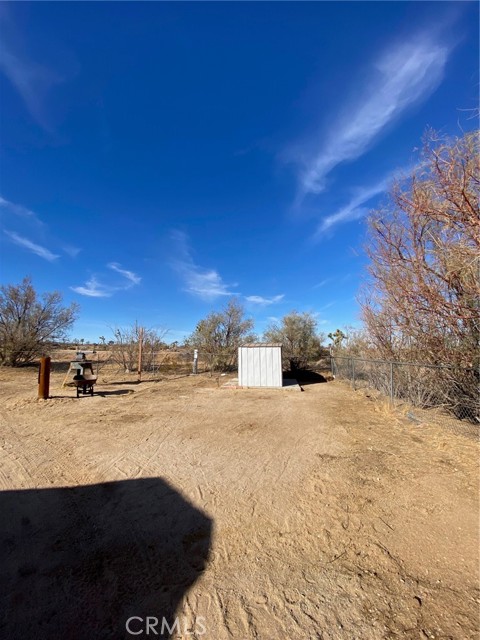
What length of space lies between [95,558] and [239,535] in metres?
1.32

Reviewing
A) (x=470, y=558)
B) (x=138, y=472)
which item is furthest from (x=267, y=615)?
(x=138, y=472)

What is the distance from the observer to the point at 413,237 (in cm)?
718

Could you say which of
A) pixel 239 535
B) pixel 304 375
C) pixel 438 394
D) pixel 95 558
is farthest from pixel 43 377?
pixel 304 375

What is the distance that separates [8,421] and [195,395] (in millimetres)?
5587

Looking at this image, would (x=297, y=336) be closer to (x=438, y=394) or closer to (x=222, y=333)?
(x=222, y=333)

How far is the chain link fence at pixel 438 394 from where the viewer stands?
692cm

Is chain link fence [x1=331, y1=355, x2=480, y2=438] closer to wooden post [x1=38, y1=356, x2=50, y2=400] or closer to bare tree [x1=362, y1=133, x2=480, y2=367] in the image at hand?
bare tree [x1=362, y1=133, x2=480, y2=367]

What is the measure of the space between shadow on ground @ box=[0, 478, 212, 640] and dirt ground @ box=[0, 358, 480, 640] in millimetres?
13

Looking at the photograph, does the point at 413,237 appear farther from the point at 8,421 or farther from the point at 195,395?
the point at 8,421

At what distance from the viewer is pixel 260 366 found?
46.9 ft
